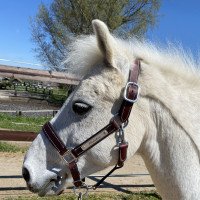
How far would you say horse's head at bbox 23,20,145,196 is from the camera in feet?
7.41

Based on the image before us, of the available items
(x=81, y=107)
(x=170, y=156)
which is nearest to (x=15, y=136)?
(x=81, y=107)

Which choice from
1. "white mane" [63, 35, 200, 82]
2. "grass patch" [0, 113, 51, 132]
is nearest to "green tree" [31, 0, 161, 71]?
"grass patch" [0, 113, 51, 132]

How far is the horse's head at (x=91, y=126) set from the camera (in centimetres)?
226

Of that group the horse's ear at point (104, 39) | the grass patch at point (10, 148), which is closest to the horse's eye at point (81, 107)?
the horse's ear at point (104, 39)

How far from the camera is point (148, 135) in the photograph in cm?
231

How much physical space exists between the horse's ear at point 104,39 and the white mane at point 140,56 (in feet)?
0.26

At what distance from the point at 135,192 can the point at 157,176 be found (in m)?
4.41

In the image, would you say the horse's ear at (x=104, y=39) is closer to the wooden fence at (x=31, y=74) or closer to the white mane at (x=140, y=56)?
the white mane at (x=140, y=56)

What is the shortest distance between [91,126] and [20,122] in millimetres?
12682

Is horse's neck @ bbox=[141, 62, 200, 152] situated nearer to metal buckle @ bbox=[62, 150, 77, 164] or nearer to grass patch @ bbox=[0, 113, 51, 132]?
metal buckle @ bbox=[62, 150, 77, 164]

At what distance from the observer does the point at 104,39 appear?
7.27 feet

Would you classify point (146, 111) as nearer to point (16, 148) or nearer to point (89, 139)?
point (89, 139)

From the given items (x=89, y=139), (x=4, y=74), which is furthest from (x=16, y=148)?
(x=89, y=139)

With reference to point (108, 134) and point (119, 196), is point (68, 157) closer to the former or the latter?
point (108, 134)
